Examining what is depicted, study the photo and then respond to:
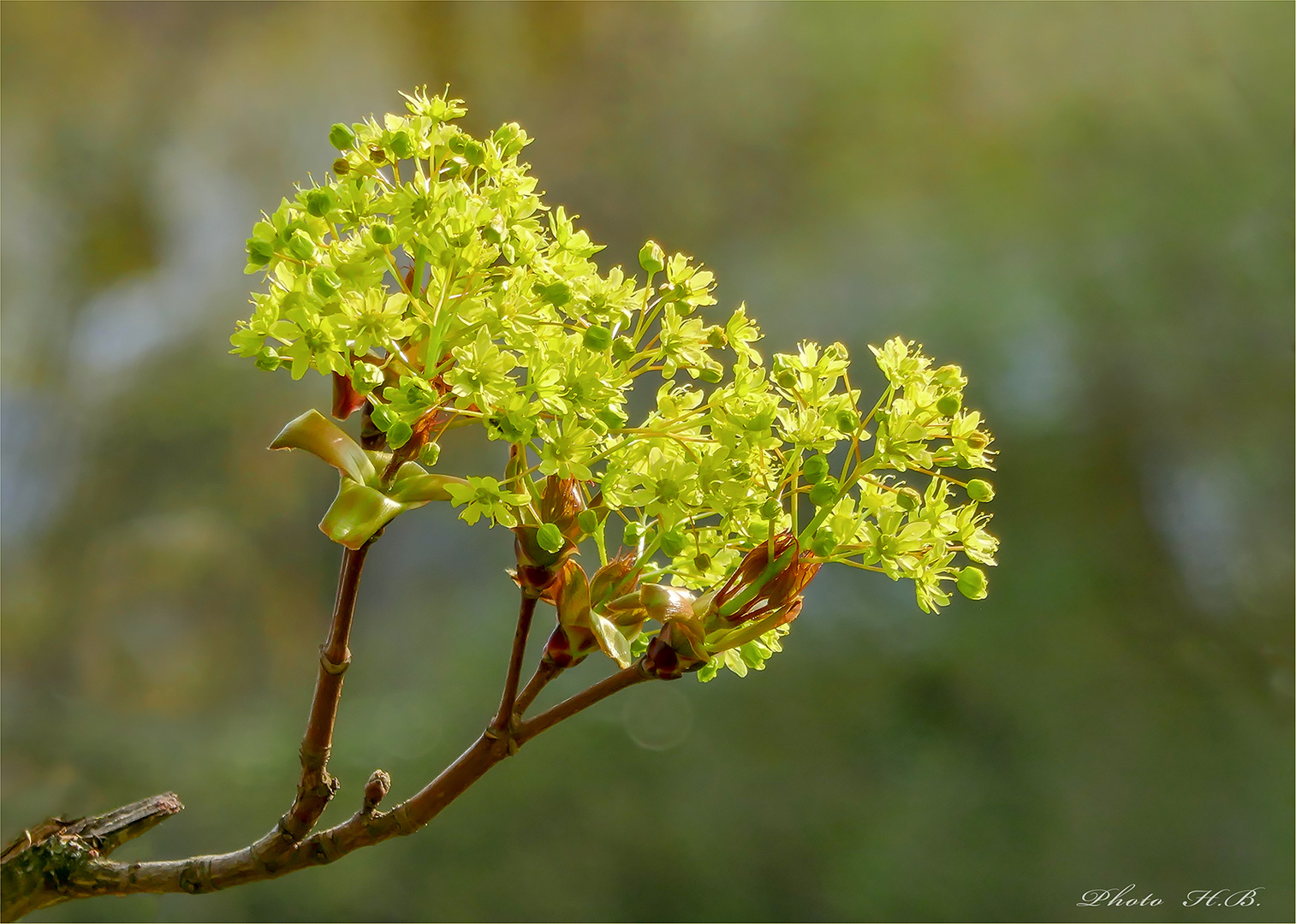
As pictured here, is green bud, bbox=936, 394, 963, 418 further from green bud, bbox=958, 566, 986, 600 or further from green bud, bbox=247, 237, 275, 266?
green bud, bbox=247, 237, 275, 266

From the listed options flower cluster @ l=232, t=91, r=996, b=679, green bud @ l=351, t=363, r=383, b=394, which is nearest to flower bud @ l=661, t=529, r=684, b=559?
flower cluster @ l=232, t=91, r=996, b=679

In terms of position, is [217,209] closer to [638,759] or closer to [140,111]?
[140,111]

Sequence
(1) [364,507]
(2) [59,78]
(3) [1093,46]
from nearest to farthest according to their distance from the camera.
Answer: (1) [364,507], (2) [59,78], (3) [1093,46]

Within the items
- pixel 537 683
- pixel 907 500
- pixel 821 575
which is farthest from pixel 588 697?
pixel 821 575

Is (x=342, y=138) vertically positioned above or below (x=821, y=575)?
below

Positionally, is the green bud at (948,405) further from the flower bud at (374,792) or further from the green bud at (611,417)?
the flower bud at (374,792)

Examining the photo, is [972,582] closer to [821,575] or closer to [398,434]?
[398,434]

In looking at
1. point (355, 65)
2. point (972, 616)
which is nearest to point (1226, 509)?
point (972, 616)
